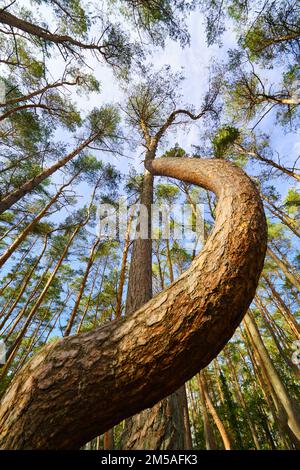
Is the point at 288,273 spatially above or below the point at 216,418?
above

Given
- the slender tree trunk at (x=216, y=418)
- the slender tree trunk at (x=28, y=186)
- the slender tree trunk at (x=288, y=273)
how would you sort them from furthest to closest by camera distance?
the slender tree trunk at (x=288, y=273), the slender tree trunk at (x=216, y=418), the slender tree trunk at (x=28, y=186)

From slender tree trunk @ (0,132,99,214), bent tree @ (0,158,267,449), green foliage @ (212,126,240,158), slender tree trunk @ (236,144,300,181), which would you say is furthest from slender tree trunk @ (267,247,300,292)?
bent tree @ (0,158,267,449)

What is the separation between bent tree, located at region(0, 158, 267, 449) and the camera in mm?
683

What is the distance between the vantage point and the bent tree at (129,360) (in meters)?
0.68

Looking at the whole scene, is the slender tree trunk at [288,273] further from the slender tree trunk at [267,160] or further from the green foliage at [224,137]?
the green foliage at [224,137]

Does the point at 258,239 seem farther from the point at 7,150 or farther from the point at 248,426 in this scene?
the point at 248,426

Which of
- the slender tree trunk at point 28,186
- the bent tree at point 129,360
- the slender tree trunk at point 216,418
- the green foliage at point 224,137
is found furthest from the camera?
the slender tree trunk at point 216,418

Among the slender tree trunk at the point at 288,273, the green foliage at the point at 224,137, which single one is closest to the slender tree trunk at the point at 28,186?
the green foliage at the point at 224,137

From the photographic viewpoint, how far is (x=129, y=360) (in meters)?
0.73

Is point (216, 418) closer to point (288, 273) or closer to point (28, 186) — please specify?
point (288, 273)

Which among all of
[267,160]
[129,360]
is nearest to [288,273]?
[267,160]

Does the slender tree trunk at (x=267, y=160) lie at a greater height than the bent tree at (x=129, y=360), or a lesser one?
greater

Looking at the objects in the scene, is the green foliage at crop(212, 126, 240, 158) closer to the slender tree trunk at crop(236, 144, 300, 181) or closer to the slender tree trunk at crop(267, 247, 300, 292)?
the slender tree trunk at crop(236, 144, 300, 181)
